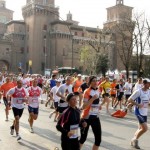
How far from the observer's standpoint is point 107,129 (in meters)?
12.6

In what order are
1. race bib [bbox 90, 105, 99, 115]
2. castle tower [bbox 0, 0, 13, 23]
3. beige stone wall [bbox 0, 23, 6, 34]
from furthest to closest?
castle tower [bbox 0, 0, 13, 23], beige stone wall [bbox 0, 23, 6, 34], race bib [bbox 90, 105, 99, 115]

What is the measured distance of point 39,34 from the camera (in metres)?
89.7

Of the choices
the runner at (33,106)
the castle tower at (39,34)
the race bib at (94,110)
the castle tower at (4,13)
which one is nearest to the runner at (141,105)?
the race bib at (94,110)

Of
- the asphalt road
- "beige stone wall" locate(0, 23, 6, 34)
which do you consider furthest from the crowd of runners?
"beige stone wall" locate(0, 23, 6, 34)

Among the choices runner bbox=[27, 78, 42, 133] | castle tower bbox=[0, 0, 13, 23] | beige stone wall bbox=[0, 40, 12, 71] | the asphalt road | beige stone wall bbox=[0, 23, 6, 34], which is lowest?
the asphalt road

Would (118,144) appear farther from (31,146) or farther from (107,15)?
(107,15)

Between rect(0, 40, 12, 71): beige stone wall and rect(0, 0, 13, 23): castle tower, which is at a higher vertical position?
rect(0, 0, 13, 23): castle tower

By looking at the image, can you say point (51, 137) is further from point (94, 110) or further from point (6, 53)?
point (6, 53)

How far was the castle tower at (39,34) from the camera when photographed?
8869 centimetres

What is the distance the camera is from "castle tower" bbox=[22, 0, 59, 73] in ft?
291

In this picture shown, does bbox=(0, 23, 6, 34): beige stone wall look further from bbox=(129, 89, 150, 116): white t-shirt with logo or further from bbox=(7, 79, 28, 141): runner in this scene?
bbox=(129, 89, 150, 116): white t-shirt with logo


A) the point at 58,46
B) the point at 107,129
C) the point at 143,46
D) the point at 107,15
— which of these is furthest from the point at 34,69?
the point at 107,129

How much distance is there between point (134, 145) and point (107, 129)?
3355 millimetres

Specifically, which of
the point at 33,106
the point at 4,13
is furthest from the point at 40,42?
the point at 33,106
